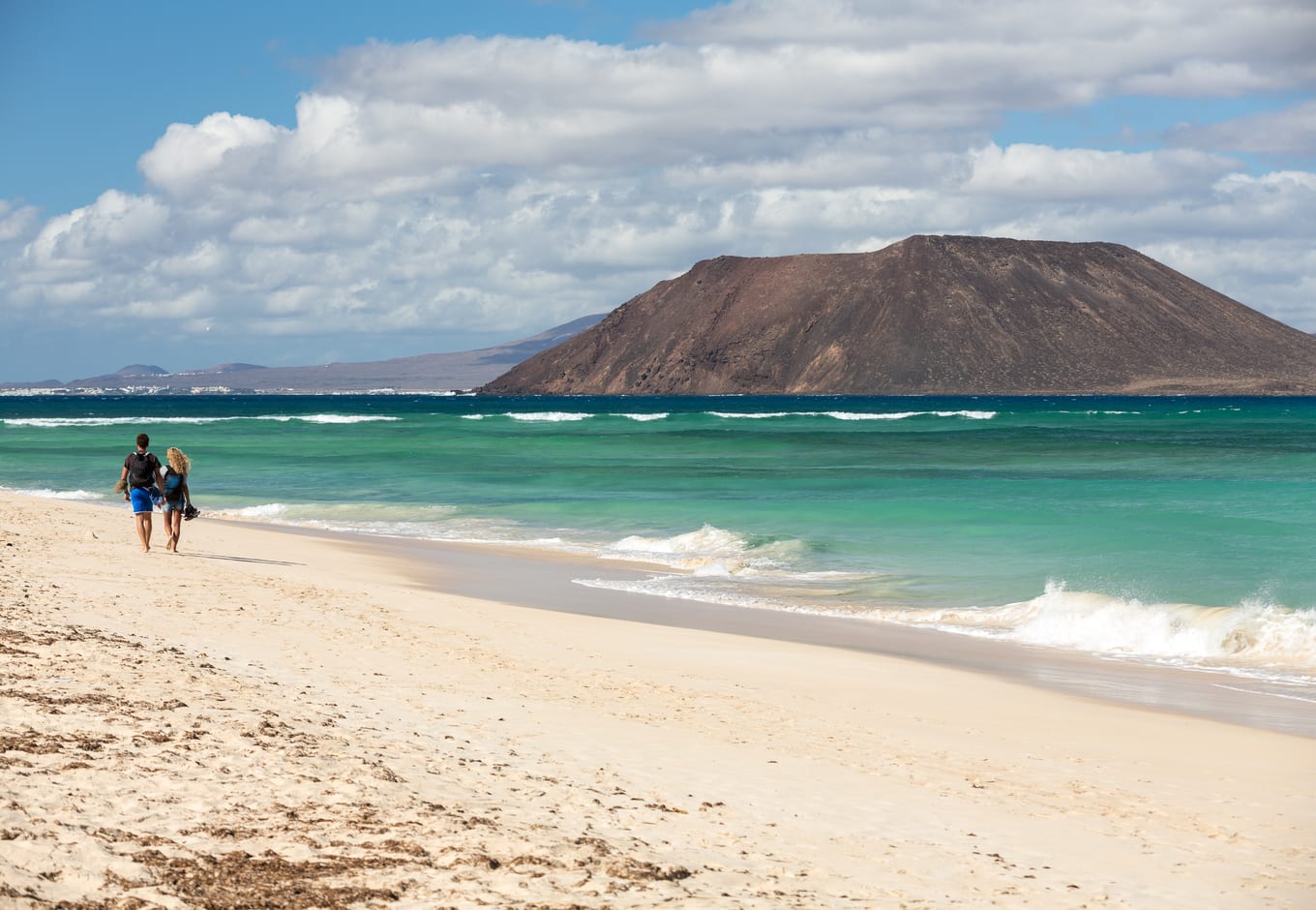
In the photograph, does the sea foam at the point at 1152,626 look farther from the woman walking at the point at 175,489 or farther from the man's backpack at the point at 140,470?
the man's backpack at the point at 140,470

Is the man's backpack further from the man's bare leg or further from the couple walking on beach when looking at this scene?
the man's bare leg

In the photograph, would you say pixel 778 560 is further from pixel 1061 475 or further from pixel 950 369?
pixel 950 369

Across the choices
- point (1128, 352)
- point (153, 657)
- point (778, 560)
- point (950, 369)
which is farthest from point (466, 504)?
point (1128, 352)

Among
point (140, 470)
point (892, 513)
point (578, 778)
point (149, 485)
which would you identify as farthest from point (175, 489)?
point (892, 513)

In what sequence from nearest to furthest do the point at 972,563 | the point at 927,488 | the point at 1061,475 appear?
the point at 972,563 < the point at 927,488 < the point at 1061,475

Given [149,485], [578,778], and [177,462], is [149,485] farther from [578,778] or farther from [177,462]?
[578,778]

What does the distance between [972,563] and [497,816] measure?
1495 cm

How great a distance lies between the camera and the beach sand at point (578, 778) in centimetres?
479

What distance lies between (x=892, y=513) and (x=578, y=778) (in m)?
21.4

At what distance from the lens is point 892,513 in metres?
27.0

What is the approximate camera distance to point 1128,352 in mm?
A: 198750

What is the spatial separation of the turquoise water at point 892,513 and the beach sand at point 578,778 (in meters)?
4.51

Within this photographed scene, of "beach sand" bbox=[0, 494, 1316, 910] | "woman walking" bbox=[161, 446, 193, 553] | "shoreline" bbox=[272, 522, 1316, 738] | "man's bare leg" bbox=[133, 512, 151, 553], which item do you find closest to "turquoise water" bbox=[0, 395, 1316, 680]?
"shoreline" bbox=[272, 522, 1316, 738]

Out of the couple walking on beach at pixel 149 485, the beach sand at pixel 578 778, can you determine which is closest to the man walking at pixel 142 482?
the couple walking on beach at pixel 149 485
